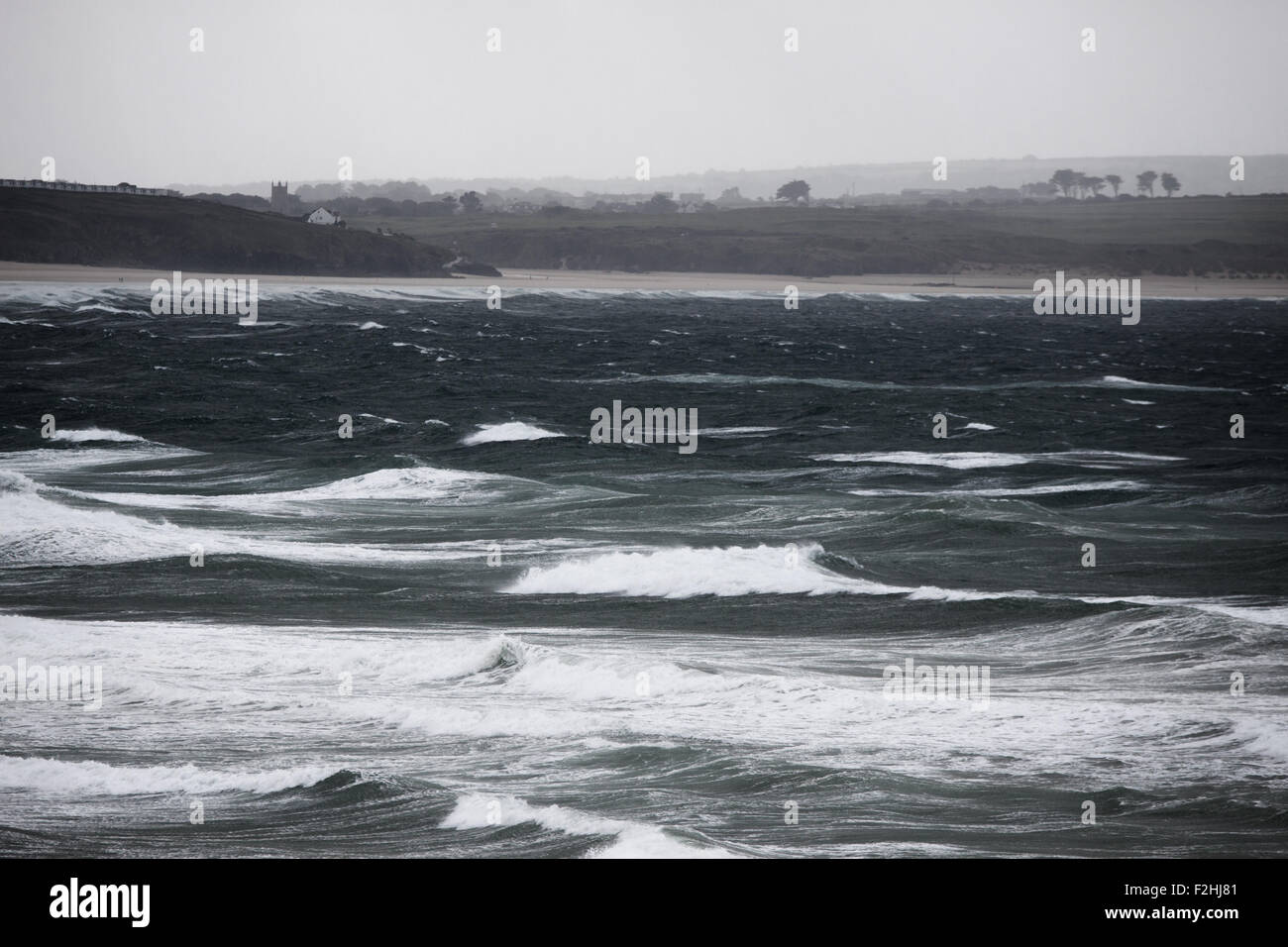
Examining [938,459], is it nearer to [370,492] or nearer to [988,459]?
[988,459]

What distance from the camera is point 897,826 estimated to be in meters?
12.4

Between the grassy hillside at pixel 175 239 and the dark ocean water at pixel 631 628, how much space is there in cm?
9498

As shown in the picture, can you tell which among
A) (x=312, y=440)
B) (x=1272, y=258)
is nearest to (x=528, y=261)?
(x=1272, y=258)

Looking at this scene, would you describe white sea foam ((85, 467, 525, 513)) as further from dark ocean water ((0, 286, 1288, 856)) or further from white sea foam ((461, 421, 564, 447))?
white sea foam ((461, 421, 564, 447))

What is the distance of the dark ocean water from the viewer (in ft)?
41.8

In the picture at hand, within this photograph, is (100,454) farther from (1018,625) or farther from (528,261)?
(528,261)

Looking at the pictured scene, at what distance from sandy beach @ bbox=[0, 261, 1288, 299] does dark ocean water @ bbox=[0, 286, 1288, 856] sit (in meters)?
109

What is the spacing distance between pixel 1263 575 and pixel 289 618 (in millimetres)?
16680

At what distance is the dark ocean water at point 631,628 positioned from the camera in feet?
41.8

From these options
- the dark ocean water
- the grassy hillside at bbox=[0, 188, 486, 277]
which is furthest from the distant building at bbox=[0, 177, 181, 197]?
the dark ocean water

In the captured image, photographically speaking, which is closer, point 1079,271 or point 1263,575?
point 1263,575

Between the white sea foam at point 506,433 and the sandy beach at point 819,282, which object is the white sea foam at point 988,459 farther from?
the sandy beach at point 819,282

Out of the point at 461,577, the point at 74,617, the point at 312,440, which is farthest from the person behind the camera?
the point at 312,440

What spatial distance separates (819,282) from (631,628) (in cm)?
17147
